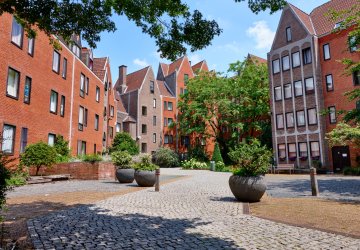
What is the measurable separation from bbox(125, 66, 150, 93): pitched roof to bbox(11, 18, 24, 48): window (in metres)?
31.5

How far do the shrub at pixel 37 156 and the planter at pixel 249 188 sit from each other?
40.9 feet

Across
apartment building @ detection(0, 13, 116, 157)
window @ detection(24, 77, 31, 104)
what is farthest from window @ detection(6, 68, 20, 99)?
window @ detection(24, 77, 31, 104)

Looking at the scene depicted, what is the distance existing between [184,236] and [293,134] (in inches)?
1221

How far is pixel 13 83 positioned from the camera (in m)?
18.9

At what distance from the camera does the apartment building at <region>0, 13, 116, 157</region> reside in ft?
59.4

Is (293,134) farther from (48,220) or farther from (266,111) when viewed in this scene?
(48,220)

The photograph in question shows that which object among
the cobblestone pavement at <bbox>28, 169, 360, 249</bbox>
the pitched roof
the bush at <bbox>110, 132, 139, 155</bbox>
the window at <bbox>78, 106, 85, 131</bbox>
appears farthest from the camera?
the pitched roof

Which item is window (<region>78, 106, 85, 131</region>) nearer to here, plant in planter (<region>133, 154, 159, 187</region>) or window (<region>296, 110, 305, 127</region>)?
plant in planter (<region>133, 154, 159, 187</region>)

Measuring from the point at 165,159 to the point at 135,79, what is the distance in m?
17.4

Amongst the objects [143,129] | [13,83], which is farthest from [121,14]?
[143,129]

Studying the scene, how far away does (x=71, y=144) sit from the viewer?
89.3 ft

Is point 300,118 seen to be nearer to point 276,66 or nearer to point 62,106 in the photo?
point 276,66

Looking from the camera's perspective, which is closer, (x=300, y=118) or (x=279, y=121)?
(x=300, y=118)

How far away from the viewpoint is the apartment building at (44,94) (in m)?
18.1
